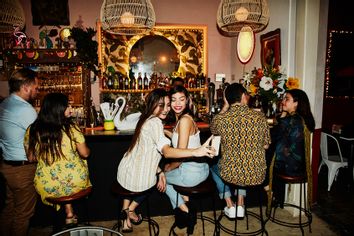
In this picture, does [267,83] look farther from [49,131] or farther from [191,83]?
[191,83]

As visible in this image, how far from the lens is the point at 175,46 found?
6262 mm

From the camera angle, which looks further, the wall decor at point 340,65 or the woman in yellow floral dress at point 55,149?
the wall decor at point 340,65

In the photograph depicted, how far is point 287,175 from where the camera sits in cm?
282

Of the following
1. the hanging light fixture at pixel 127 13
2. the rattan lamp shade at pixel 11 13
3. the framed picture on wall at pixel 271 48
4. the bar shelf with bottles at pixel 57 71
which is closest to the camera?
the hanging light fixture at pixel 127 13

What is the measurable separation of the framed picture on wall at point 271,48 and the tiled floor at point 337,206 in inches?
80.7

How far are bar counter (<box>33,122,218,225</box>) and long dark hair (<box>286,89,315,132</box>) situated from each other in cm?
104

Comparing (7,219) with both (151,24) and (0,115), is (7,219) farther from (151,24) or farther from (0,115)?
(151,24)

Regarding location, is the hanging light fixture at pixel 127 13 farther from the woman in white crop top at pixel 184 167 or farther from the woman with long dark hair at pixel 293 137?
the woman with long dark hair at pixel 293 137

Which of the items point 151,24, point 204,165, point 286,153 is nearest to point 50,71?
point 151,24

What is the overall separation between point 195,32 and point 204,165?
4.37 m

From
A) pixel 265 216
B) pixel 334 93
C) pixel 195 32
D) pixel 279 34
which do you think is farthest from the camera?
pixel 195 32

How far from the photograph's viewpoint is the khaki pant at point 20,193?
254 cm

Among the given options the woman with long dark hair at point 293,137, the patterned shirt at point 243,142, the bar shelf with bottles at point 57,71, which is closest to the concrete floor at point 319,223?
the woman with long dark hair at point 293,137

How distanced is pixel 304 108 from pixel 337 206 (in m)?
1.71
